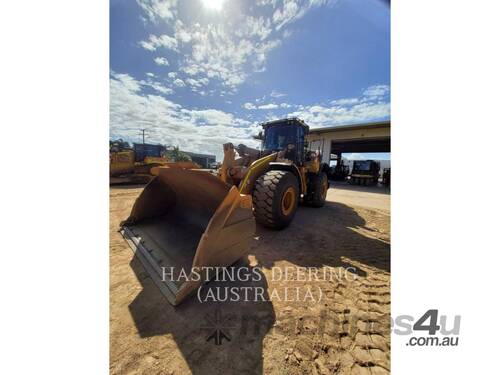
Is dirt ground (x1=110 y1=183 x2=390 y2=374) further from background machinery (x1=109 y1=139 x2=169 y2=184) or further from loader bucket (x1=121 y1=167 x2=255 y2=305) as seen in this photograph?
background machinery (x1=109 y1=139 x2=169 y2=184)

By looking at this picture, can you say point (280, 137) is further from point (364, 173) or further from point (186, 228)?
point (364, 173)

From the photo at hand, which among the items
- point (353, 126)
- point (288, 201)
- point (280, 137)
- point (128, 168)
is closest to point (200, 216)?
point (288, 201)

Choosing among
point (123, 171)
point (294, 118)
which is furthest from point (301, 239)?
point (123, 171)

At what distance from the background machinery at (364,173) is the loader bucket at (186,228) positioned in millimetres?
16548

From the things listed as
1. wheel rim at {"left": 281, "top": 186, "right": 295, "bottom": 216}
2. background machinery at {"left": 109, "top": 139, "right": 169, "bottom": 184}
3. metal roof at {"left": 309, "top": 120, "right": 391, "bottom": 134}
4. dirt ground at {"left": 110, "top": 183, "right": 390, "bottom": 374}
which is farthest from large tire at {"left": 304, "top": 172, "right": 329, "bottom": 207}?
metal roof at {"left": 309, "top": 120, "right": 391, "bottom": 134}

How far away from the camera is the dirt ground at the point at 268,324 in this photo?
1.14 meters

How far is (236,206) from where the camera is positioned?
1746 millimetres

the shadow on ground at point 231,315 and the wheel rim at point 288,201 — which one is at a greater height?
the wheel rim at point 288,201

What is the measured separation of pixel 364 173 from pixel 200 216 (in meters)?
17.3

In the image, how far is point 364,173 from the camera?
16250 millimetres

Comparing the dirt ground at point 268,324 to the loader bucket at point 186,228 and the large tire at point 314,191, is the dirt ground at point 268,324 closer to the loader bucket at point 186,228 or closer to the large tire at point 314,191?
the loader bucket at point 186,228

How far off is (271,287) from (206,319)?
664mm

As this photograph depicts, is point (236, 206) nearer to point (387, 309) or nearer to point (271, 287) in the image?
point (271, 287)

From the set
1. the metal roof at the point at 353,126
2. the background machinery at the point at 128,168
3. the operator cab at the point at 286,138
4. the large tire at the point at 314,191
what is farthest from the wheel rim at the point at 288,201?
the metal roof at the point at 353,126
